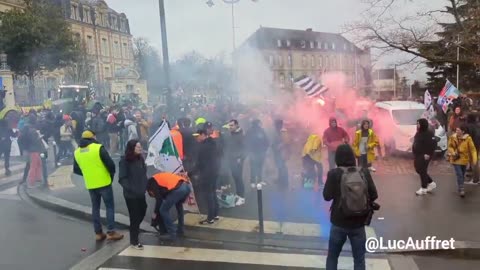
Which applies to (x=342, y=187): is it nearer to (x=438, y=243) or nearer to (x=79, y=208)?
(x=438, y=243)

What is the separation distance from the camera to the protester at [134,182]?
241 inches

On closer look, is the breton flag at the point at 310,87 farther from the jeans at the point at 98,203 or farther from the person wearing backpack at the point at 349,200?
the person wearing backpack at the point at 349,200

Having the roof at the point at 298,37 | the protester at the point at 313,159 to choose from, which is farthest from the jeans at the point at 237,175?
the roof at the point at 298,37

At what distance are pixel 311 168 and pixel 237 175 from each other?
5.53ft

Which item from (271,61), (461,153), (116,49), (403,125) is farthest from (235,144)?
(116,49)

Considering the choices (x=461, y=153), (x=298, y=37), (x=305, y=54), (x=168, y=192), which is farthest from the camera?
(x=305, y=54)

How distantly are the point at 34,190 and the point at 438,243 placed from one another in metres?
7.54

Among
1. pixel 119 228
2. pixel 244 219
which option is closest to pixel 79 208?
pixel 119 228

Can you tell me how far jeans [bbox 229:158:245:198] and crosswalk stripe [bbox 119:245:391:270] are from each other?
7.58 feet

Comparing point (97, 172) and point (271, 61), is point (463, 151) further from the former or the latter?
point (271, 61)

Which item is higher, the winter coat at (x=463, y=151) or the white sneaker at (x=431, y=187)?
the winter coat at (x=463, y=151)

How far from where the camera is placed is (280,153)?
961cm

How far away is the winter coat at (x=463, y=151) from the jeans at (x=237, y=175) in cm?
363

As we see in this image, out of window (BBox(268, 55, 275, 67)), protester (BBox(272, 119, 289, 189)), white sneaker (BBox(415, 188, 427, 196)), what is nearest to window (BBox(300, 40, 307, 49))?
window (BBox(268, 55, 275, 67))
